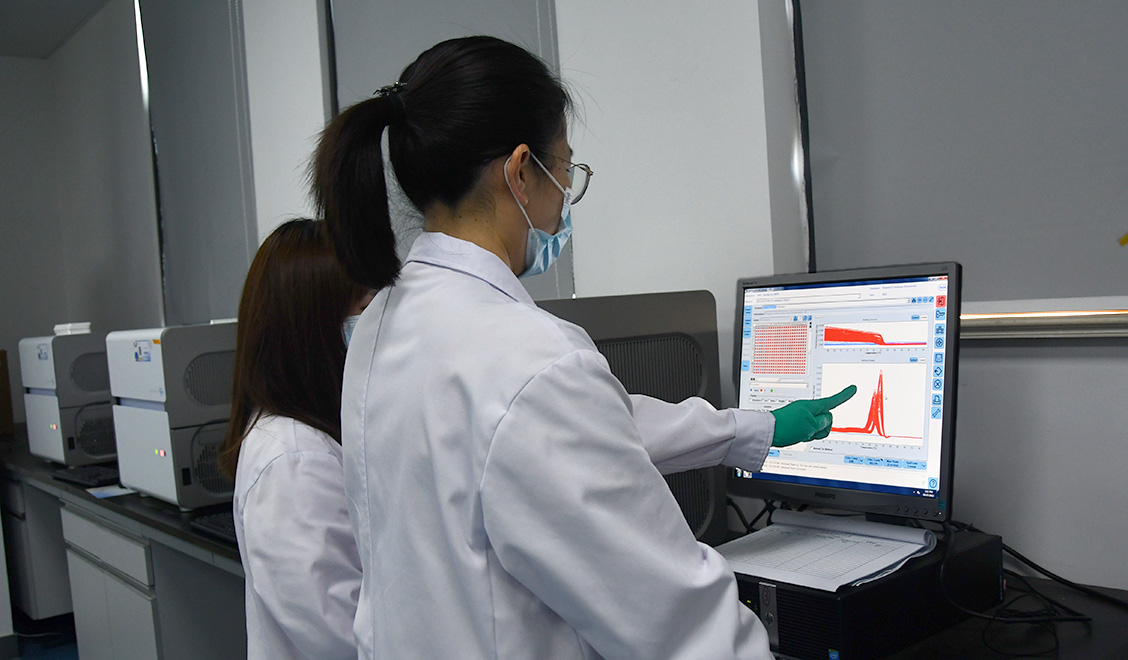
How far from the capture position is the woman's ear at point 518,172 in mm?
828

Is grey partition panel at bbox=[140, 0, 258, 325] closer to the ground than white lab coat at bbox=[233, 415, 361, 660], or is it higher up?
higher up

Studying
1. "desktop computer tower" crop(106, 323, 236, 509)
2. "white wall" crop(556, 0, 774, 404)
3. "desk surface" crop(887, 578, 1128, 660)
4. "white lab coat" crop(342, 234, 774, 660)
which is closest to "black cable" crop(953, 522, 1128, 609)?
"desk surface" crop(887, 578, 1128, 660)

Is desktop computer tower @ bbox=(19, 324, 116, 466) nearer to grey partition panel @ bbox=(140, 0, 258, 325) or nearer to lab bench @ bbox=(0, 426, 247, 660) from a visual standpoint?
lab bench @ bbox=(0, 426, 247, 660)

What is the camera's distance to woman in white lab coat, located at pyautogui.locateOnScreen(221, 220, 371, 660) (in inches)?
45.4

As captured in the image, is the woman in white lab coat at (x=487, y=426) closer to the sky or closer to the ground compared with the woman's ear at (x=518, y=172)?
closer to the ground

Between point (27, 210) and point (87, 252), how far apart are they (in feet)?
1.63

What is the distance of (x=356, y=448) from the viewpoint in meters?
0.85

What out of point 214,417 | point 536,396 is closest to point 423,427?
point 536,396

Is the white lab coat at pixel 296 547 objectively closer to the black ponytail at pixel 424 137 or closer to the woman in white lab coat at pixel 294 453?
the woman in white lab coat at pixel 294 453

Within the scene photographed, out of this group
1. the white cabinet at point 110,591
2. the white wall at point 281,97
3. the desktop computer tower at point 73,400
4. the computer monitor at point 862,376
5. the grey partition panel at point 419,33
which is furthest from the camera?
the desktop computer tower at point 73,400

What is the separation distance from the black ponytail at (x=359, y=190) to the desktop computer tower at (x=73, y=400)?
2757 millimetres

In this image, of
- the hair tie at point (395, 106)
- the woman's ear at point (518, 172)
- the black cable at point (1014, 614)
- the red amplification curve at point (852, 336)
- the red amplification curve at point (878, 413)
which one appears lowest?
the black cable at point (1014, 614)

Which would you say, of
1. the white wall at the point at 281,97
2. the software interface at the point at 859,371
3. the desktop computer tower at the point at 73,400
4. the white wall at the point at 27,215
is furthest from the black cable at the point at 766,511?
the white wall at the point at 27,215

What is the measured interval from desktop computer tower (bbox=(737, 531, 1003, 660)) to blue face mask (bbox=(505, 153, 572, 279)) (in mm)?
477
